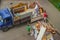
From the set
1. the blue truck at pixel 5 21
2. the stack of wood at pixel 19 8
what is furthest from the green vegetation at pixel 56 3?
the blue truck at pixel 5 21

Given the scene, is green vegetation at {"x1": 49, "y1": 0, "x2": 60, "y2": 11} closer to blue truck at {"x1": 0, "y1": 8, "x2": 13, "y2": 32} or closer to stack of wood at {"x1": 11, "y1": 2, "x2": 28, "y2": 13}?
stack of wood at {"x1": 11, "y1": 2, "x2": 28, "y2": 13}

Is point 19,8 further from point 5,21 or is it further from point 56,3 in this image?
point 56,3

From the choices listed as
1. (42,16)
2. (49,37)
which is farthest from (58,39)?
(42,16)

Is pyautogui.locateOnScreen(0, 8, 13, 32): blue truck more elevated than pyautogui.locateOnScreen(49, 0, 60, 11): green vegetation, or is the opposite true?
pyautogui.locateOnScreen(49, 0, 60, 11): green vegetation

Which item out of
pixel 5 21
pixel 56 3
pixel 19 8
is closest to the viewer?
pixel 5 21

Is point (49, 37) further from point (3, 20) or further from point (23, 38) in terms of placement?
point (3, 20)

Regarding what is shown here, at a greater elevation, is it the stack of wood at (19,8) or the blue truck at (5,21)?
the stack of wood at (19,8)

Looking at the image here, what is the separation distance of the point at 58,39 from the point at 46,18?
66.7 inches

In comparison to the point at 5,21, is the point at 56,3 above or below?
above

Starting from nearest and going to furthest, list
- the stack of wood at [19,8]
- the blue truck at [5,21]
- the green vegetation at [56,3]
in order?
the blue truck at [5,21], the stack of wood at [19,8], the green vegetation at [56,3]

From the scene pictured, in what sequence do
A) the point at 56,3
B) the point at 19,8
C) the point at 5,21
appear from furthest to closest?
1. the point at 56,3
2. the point at 19,8
3. the point at 5,21

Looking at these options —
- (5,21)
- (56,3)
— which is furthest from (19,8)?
(56,3)

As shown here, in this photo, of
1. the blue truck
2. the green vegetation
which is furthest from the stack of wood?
the green vegetation

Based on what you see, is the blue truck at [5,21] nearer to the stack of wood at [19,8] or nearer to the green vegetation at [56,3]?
the stack of wood at [19,8]
